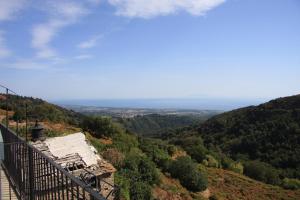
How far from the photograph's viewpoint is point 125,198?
1596 cm

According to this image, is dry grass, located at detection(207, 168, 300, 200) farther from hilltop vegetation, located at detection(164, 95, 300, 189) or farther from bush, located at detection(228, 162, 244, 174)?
bush, located at detection(228, 162, 244, 174)

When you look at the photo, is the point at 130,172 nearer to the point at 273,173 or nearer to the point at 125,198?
the point at 125,198

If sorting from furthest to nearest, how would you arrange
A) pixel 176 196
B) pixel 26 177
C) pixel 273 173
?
pixel 273 173, pixel 176 196, pixel 26 177

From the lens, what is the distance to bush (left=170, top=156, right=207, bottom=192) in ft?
86.4

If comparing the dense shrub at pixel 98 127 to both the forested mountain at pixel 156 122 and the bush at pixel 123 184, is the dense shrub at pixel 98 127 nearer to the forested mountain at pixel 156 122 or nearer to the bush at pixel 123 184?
the bush at pixel 123 184

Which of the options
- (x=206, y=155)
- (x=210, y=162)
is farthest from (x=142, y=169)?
(x=206, y=155)

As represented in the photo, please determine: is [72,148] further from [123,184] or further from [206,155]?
[206,155]

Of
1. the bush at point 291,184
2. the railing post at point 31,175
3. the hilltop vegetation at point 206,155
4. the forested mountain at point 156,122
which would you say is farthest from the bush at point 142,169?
the forested mountain at point 156,122

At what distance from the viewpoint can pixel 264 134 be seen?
50.8 meters

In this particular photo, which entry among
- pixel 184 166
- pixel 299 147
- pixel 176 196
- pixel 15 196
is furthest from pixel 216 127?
pixel 15 196

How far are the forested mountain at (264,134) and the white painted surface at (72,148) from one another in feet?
103

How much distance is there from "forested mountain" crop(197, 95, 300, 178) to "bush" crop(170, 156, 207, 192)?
18.6 m

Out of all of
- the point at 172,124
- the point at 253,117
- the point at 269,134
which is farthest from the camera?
the point at 172,124

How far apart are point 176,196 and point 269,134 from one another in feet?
103
